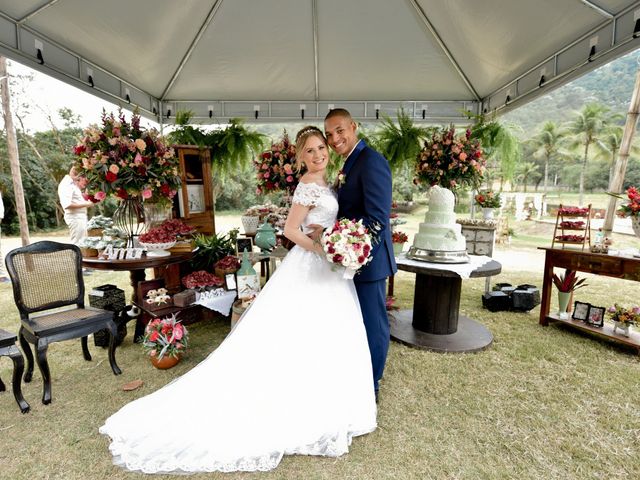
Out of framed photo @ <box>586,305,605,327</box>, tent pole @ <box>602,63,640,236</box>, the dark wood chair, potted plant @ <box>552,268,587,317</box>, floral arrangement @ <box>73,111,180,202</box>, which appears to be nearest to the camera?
the dark wood chair

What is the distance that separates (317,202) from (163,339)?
1.92 m

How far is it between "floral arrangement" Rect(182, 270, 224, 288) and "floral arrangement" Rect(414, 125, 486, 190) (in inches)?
100

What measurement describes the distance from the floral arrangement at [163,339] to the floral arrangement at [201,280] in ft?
2.03

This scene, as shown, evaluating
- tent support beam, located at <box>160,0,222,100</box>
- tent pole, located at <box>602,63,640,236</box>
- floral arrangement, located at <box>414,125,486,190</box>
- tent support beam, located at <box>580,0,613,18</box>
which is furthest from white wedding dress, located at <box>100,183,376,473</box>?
tent pole, located at <box>602,63,640,236</box>

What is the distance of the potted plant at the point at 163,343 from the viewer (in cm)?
307

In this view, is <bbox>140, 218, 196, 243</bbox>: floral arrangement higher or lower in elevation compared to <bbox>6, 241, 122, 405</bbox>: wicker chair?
higher

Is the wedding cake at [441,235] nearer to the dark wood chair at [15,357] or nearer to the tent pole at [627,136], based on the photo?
the dark wood chair at [15,357]

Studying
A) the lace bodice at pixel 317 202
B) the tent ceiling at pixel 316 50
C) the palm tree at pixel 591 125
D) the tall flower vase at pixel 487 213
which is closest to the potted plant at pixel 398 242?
the lace bodice at pixel 317 202

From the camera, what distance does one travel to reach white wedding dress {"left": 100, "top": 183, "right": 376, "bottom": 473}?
1.97 m

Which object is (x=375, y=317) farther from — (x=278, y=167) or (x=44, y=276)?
(x=44, y=276)

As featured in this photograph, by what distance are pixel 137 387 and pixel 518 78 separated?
19.1 ft

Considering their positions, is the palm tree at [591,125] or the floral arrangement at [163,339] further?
the palm tree at [591,125]

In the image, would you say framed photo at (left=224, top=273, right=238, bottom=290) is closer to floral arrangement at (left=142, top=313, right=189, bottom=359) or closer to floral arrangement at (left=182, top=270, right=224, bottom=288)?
floral arrangement at (left=182, top=270, right=224, bottom=288)

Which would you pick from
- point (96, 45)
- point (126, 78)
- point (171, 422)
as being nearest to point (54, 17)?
point (96, 45)
